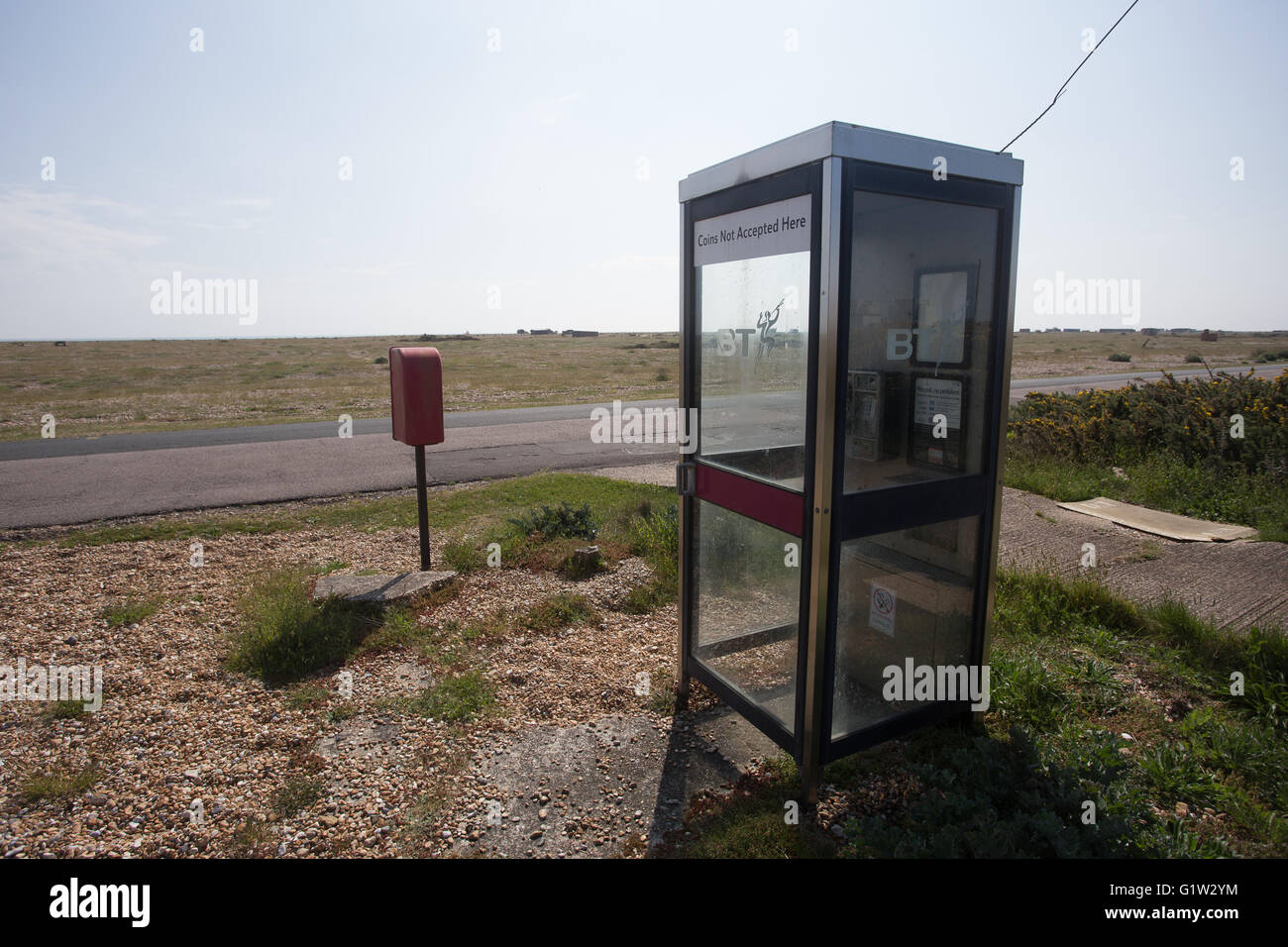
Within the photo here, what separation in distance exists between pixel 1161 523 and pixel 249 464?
11678 mm

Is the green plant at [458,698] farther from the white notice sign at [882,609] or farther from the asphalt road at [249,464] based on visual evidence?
the asphalt road at [249,464]

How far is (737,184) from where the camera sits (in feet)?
10.7

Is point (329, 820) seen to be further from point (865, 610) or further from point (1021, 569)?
point (1021, 569)

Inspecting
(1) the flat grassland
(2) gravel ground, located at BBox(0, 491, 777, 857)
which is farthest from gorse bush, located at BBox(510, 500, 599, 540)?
(1) the flat grassland

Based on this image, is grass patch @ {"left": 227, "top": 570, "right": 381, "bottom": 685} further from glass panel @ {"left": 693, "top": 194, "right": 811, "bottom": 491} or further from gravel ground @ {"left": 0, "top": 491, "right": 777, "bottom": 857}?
glass panel @ {"left": 693, "top": 194, "right": 811, "bottom": 491}

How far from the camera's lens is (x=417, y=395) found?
19.7ft

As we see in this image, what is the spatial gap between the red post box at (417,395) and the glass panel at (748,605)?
303 cm

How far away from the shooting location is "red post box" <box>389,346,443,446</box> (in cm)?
601

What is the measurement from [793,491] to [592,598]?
2.93 meters

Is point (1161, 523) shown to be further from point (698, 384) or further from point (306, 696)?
point (306, 696)

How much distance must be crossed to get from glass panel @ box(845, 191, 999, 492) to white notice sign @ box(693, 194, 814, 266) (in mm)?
509

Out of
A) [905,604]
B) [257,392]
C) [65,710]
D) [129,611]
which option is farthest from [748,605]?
[257,392]
